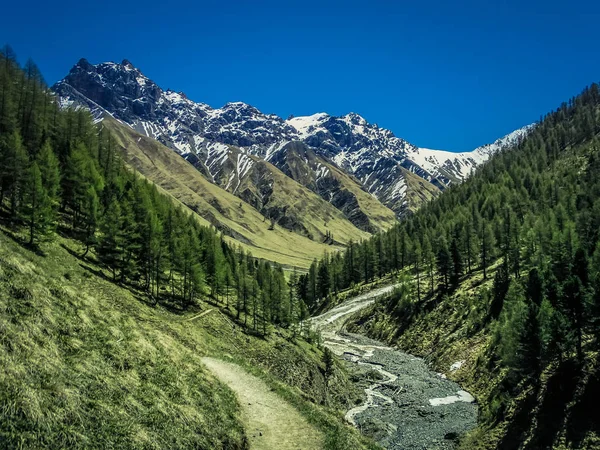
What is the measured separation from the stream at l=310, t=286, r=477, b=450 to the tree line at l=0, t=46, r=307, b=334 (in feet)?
61.2

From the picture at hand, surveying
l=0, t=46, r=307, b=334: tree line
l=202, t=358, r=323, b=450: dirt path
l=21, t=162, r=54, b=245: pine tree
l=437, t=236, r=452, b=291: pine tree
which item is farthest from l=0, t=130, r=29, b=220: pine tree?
l=437, t=236, r=452, b=291: pine tree

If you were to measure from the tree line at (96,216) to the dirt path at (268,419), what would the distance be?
31431 millimetres

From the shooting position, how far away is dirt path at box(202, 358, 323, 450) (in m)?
23.2

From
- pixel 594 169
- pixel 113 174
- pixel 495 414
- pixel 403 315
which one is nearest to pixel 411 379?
pixel 495 414

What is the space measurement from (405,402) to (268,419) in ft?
118

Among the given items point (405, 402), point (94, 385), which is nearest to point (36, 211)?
point (94, 385)

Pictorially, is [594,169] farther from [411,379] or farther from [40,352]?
[40,352]

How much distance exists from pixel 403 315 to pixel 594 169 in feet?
329

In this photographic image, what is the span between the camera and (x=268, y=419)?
1045 inches

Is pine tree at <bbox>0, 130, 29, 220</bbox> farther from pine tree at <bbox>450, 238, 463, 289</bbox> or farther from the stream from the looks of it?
pine tree at <bbox>450, 238, 463, 289</bbox>

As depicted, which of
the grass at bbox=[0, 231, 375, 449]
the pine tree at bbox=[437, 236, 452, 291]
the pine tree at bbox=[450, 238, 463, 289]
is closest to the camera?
the grass at bbox=[0, 231, 375, 449]

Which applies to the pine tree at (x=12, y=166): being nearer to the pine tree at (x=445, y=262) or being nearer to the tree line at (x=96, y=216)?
the tree line at (x=96, y=216)

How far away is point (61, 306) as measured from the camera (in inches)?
928

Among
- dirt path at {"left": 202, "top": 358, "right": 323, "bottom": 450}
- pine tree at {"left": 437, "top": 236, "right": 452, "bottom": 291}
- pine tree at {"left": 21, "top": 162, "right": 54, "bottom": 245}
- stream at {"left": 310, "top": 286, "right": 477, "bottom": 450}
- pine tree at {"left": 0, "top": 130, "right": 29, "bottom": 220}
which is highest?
pine tree at {"left": 437, "top": 236, "right": 452, "bottom": 291}
